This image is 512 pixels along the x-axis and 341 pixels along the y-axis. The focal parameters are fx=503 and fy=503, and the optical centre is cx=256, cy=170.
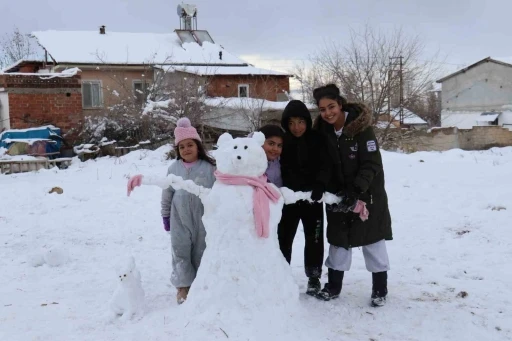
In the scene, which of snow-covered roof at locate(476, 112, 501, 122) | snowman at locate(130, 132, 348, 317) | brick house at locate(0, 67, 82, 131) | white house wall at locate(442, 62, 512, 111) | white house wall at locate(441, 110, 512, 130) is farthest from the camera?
white house wall at locate(442, 62, 512, 111)

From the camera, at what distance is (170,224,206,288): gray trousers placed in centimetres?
399

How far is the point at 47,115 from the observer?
14227 millimetres

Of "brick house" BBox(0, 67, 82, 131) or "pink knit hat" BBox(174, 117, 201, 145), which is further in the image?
"brick house" BBox(0, 67, 82, 131)

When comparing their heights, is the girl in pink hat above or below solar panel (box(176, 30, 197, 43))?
below

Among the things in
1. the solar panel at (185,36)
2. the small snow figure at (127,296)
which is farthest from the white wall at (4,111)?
the small snow figure at (127,296)

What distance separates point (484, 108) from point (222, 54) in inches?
658

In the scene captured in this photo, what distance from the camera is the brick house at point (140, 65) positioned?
18766 millimetres

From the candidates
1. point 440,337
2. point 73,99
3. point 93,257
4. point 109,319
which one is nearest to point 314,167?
point 440,337

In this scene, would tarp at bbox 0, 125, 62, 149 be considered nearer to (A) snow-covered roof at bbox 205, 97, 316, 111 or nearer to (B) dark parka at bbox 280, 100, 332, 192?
(A) snow-covered roof at bbox 205, 97, 316, 111

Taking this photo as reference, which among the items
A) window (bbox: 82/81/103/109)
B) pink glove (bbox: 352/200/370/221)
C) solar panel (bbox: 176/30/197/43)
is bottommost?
pink glove (bbox: 352/200/370/221)

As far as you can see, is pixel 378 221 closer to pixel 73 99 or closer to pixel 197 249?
pixel 197 249

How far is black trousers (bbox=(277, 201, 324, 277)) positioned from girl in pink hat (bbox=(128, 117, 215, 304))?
2.22 feet

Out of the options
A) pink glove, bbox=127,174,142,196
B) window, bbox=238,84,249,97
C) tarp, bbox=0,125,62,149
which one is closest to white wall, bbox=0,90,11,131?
tarp, bbox=0,125,62,149

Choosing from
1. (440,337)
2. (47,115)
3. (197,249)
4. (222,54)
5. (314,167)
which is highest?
(222,54)
